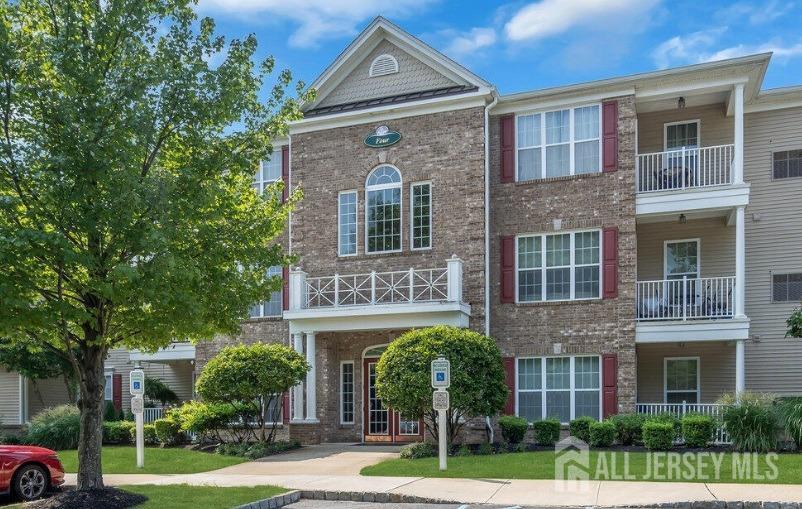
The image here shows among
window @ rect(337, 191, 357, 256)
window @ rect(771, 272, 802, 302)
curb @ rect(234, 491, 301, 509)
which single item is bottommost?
curb @ rect(234, 491, 301, 509)

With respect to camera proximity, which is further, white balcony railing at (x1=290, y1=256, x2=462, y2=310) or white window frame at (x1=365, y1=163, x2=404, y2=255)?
white window frame at (x1=365, y1=163, x2=404, y2=255)

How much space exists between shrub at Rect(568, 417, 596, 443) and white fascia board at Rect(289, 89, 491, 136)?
339 inches

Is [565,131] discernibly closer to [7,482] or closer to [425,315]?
[425,315]

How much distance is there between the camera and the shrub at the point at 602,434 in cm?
1800

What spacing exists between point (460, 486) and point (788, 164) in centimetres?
1334

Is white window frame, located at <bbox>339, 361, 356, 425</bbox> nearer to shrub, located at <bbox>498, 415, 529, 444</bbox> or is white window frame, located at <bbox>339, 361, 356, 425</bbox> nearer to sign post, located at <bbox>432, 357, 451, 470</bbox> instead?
shrub, located at <bbox>498, 415, 529, 444</bbox>

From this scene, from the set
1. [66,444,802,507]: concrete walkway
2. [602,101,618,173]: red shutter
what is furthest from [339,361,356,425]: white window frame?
[602,101,618,173]: red shutter

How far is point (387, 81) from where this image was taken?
74.3 feet

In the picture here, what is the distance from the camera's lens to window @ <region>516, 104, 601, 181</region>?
2072cm

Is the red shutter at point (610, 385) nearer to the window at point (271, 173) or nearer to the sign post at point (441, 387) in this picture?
the sign post at point (441, 387)

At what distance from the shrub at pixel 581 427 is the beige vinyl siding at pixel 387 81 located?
958cm

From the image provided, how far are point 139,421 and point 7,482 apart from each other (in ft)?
14.5

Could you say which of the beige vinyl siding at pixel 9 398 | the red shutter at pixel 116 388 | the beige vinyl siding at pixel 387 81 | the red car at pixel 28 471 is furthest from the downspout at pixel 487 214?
the beige vinyl siding at pixel 9 398

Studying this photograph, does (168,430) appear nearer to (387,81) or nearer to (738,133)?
(387,81)
